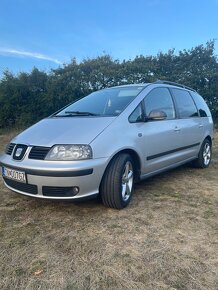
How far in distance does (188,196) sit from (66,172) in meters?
1.99

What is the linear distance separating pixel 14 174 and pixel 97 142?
1.06m

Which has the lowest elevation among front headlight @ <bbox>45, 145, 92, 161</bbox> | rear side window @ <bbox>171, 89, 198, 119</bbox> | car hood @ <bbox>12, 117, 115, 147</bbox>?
front headlight @ <bbox>45, 145, 92, 161</bbox>

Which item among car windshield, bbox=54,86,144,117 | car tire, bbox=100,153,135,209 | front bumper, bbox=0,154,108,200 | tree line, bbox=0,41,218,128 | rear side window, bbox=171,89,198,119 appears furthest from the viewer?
tree line, bbox=0,41,218,128

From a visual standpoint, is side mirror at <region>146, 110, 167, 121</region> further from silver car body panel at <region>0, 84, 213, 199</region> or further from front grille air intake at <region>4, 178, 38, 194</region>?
front grille air intake at <region>4, 178, 38, 194</region>

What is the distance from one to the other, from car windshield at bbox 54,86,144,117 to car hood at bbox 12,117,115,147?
0.97ft

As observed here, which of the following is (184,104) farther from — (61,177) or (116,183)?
(61,177)

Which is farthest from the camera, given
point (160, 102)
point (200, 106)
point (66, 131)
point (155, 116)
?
point (200, 106)

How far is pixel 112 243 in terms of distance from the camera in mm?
2947

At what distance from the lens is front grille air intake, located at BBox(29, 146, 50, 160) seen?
3432 millimetres

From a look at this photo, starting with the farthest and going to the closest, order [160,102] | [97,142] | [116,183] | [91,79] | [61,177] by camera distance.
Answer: [91,79], [160,102], [116,183], [97,142], [61,177]

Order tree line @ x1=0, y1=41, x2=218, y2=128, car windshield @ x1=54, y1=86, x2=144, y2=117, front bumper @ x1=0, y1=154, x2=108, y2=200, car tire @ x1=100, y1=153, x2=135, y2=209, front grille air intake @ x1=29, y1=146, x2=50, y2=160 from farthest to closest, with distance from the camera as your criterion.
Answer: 1. tree line @ x1=0, y1=41, x2=218, y2=128
2. car windshield @ x1=54, y1=86, x2=144, y2=117
3. car tire @ x1=100, y1=153, x2=135, y2=209
4. front grille air intake @ x1=29, y1=146, x2=50, y2=160
5. front bumper @ x1=0, y1=154, x2=108, y2=200

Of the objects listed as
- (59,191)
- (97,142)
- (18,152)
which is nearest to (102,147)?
(97,142)

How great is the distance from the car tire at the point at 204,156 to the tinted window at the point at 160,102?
1.53 meters

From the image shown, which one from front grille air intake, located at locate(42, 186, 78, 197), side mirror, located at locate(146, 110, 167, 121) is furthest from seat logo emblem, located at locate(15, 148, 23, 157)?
side mirror, located at locate(146, 110, 167, 121)
